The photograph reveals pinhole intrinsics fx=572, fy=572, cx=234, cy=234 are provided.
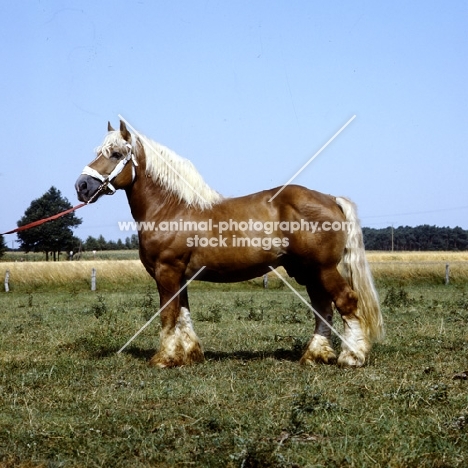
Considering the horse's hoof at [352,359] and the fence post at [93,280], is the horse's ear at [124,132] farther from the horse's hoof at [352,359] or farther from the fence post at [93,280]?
the fence post at [93,280]

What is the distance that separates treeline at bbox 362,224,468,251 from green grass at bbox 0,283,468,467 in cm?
9440

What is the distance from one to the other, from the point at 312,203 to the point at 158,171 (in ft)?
6.41

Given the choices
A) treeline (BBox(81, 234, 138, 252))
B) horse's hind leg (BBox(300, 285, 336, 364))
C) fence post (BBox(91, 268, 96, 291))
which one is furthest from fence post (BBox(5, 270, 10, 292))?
treeline (BBox(81, 234, 138, 252))

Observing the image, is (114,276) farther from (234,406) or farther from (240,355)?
(234,406)

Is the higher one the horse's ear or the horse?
the horse's ear

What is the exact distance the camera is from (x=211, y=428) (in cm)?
430

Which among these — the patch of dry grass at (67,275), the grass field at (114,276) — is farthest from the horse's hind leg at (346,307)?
the patch of dry grass at (67,275)

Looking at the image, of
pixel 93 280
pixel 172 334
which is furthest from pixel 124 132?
pixel 93 280

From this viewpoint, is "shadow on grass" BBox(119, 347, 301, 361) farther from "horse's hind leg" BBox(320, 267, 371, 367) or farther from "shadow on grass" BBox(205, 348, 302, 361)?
"horse's hind leg" BBox(320, 267, 371, 367)

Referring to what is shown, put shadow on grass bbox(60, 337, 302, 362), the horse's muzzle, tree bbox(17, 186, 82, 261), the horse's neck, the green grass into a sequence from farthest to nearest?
tree bbox(17, 186, 82, 261), shadow on grass bbox(60, 337, 302, 362), the horse's neck, the horse's muzzle, the green grass

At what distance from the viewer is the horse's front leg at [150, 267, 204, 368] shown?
6.81 m

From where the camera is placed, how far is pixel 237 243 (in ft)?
22.5

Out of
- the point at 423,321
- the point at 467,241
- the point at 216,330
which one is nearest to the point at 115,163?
the point at 216,330

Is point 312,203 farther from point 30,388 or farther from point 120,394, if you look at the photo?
point 30,388
